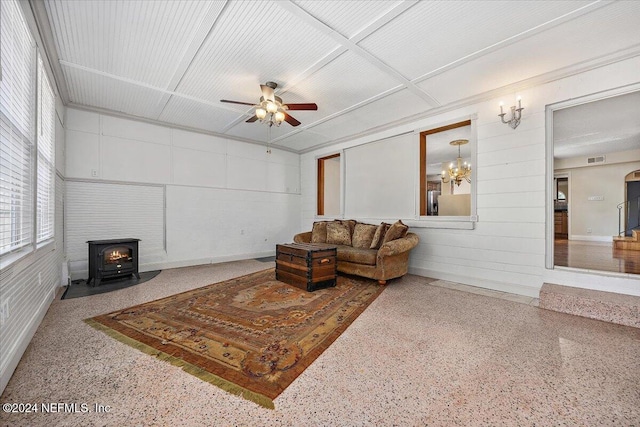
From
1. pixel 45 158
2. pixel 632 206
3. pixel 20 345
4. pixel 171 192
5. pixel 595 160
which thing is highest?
pixel 595 160

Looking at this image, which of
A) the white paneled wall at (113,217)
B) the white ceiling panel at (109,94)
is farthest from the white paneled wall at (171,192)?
the white ceiling panel at (109,94)

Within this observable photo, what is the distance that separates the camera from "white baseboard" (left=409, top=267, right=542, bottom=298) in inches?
142

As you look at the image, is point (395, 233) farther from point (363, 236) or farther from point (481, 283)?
point (481, 283)

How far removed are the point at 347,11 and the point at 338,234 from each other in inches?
148

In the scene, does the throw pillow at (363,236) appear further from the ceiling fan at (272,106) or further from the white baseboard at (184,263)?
the white baseboard at (184,263)

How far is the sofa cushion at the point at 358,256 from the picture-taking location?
4.20 m

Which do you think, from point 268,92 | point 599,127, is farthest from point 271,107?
point 599,127

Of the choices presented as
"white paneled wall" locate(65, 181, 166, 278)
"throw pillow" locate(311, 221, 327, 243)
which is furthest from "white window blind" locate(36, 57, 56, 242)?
"throw pillow" locate(311, 221, 327, 243)

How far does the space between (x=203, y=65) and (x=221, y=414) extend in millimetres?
3650

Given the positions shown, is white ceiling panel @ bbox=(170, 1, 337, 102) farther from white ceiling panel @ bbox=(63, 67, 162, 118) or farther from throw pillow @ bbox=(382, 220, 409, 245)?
throw pillow @ bbox=(382, 220, 409, 245)

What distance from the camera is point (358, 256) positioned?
433 cm

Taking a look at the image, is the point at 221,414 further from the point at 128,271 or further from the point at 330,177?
the point at 330,177

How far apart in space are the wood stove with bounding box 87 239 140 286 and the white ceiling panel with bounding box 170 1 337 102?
2.66 metres

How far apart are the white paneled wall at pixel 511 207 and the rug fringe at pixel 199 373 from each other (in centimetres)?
378
